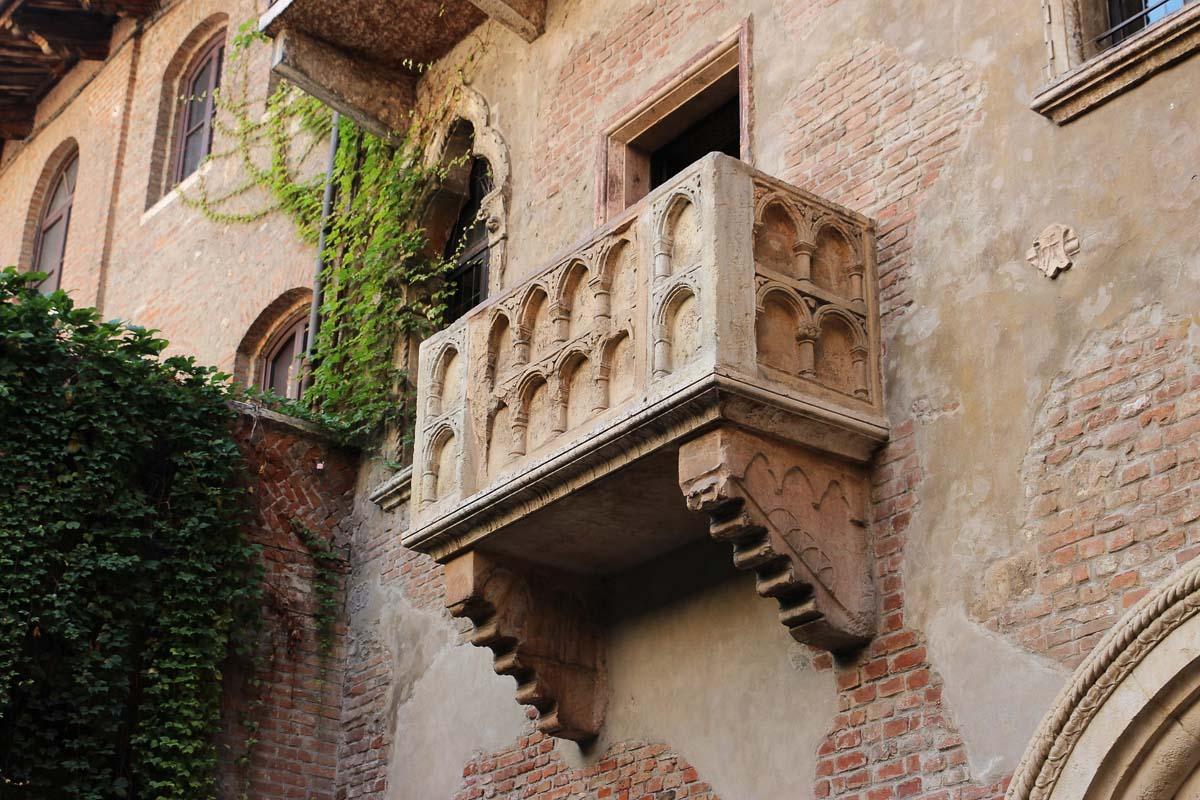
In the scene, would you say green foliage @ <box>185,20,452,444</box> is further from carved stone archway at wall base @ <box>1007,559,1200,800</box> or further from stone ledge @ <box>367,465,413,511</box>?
carved stone archway at wall base @ <box>1007,559,1200,800</box>

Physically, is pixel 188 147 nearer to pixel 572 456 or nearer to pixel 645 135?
pixel 645 135

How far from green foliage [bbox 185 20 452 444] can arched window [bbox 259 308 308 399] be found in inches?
29.4

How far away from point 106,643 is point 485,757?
2.07 m

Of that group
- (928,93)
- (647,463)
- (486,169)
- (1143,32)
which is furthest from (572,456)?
(486,169)

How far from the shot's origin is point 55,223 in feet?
58.2

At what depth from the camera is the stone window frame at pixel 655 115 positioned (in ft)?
29.7

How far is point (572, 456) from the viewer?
7684 millimetres

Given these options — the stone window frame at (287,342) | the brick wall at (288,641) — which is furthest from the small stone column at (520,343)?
the stone window frame at (287,342)

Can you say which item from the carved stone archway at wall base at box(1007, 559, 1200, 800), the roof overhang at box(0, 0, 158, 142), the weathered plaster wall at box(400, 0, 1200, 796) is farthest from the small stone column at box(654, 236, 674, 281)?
the roof overhang at box(0, 0, 158, 142)

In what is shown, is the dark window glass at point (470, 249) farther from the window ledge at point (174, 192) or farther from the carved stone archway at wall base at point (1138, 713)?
the carved stone archway at wall base at point (1138, 713)

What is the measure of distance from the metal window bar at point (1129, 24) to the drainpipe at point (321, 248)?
593 centimetres

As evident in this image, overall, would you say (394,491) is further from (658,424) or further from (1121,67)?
(1121,67)

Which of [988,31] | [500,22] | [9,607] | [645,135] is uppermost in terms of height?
[500,22]

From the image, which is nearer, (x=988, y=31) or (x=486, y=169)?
(x=988, y=31)
